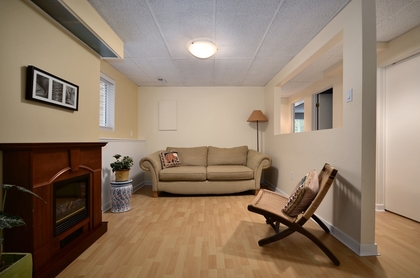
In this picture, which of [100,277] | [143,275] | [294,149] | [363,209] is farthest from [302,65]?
[100,277]

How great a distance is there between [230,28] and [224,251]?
2.28 meters

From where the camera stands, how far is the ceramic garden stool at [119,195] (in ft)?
9.15

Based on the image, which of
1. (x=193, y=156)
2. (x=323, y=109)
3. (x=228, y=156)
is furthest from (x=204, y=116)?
(x=323, y=109)

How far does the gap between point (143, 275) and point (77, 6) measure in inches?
86.6

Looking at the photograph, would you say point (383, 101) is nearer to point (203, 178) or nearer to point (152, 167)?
point (203, 178)

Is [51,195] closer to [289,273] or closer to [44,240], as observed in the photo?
[44,240]

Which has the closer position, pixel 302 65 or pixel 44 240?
pixel 44 240

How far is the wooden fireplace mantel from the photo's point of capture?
4.34 ft

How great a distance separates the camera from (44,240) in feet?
4.67

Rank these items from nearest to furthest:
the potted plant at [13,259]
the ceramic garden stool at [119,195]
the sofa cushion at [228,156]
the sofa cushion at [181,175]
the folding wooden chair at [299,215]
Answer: the potted plant at [13,259] → the folding wooden chair at [299,215] → the ceramic garden stool at [119,195] → the sofa cushion at [181,175] → the sofa cushion at [228,156]

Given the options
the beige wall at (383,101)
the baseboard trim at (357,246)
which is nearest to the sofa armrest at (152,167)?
the baseboard trim at (357,246)

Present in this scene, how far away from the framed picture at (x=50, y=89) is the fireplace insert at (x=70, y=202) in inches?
26.8

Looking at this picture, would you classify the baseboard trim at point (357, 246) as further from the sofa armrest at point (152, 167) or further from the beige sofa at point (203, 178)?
the sofa armrest at point (152, 167)

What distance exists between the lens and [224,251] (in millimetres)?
1796
